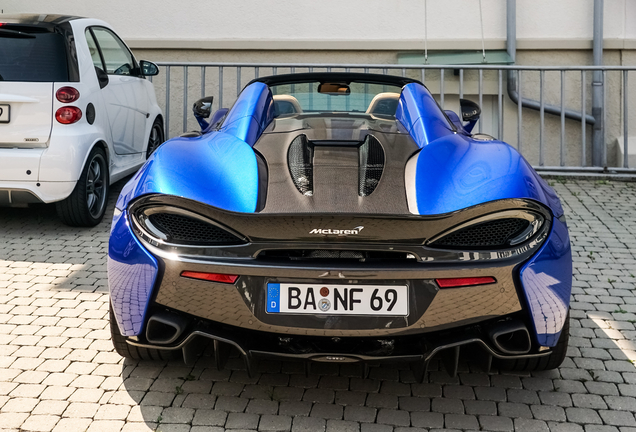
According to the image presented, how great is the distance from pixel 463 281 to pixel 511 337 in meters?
0.40

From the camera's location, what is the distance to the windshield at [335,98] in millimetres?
4176

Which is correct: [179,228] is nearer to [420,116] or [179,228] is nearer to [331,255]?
[331,255]

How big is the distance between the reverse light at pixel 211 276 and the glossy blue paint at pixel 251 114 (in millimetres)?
854

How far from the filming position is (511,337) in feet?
9.66

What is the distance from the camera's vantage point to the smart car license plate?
272cm

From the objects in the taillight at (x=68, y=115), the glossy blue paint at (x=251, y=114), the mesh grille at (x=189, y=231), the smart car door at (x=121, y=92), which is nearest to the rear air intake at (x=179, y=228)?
the mesh grille at (x=189, y=231)

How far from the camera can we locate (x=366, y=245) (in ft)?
8.87

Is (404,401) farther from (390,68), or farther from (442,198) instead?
(390,68)

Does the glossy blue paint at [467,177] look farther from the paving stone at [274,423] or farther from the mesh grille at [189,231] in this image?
the paving stone at [274,423]

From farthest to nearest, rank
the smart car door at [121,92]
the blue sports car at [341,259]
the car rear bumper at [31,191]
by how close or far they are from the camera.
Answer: the smart car door at [121,92]
the car rear bumper at [31,191]
the blue sports car at [341,259]

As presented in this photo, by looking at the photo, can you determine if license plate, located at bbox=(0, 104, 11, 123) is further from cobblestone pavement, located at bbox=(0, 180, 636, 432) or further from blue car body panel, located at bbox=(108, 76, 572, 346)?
blue car body panel, located at bbox=(108, 76, 572, 346)

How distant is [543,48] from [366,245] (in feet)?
28.5

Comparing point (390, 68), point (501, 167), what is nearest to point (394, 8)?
point (390, 68)

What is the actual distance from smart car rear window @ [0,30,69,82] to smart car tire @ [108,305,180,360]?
3.06m
